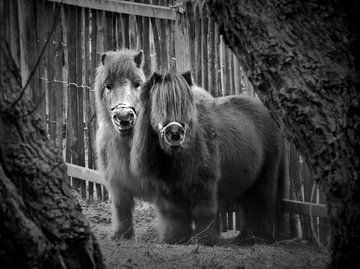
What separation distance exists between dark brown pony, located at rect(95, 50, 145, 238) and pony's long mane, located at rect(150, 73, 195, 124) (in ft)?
1.20

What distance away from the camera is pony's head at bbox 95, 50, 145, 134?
6395 millimetres

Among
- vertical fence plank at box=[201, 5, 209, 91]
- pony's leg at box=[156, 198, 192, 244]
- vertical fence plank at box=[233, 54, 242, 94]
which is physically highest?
vertical fence plank at box=[201, 5, 209, 91]

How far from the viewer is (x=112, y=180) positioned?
6730 millimetres

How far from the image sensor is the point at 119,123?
638cm

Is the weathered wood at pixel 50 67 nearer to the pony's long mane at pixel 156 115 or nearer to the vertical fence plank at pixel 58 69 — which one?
the vertical fence plank at pixel 58 69

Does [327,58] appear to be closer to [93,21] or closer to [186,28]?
[186,28]

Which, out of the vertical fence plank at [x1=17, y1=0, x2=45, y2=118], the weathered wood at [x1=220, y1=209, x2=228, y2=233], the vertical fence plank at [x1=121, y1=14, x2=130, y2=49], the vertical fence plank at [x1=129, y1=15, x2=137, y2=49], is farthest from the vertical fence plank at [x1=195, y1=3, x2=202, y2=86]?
the vertical fence plank at [x1=17, y1=0, x2=45, y2=118]

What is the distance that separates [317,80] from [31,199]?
189cm

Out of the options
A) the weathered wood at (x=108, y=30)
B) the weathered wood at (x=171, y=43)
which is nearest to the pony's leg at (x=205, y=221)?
the weathered wood at (x=171, y=43)

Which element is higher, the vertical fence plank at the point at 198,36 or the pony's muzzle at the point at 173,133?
the vertical fence plank at the point at 198,36

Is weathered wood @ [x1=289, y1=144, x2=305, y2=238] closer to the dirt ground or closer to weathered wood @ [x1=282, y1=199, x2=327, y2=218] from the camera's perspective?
weathered wood @ [x1=282, y1=199, x2=327, y2=218]

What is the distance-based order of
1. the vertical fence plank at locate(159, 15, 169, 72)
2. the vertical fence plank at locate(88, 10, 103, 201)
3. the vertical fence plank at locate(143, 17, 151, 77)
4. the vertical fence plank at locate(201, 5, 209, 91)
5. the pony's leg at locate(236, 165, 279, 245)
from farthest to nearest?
the vertical fence plank at locate(88, 10, 103, 201) < the vertical fence plank at locate(143, 17, 151, 77) < the vertical fence plank at locate(159, 15, 169, 72) < the vertical fence plank at locate(201, 5, 209, 91) < the pony's leg at locate(236, 165, 279, 245)

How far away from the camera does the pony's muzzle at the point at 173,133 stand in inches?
234

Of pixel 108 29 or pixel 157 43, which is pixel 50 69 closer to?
pixel 108 29
